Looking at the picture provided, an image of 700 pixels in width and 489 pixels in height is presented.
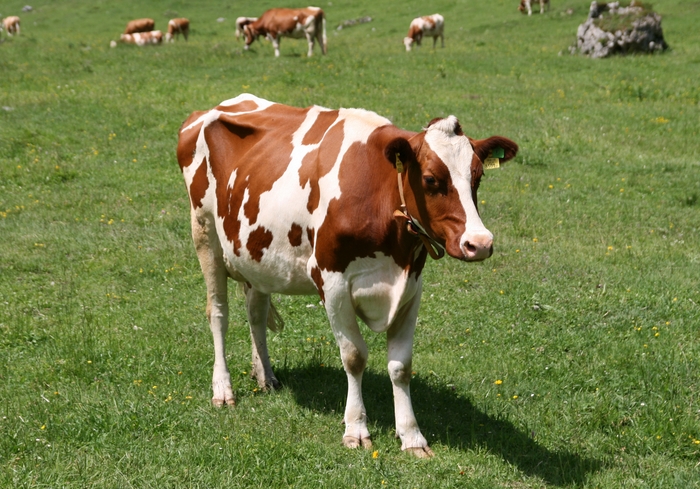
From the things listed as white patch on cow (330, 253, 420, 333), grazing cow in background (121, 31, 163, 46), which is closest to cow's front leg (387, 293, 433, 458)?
white patch on cow (330, 253, 420, 333)

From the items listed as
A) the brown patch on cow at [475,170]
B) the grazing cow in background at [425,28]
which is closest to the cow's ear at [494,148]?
the brown patch on cow at [475,170]

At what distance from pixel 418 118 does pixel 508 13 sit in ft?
84.0

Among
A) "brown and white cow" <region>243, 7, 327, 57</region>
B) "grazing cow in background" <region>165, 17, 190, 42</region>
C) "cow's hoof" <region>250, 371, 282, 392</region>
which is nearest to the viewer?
"cow's hoof" <region>250, 371, 282, 392</region>

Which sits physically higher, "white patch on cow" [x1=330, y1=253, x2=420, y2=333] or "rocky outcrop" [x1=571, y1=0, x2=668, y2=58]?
"white patch on cow" [x1=330, y1=253, x2=420, y2=333]

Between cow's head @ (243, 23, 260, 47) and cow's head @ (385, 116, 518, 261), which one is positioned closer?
cow's head @ (385, 116, 518, 261)

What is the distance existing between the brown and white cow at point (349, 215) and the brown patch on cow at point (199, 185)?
1.1 inches

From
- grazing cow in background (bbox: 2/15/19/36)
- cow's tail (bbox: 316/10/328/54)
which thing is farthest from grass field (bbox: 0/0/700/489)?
grazing cow in background (bbox: 2/15/19/36)

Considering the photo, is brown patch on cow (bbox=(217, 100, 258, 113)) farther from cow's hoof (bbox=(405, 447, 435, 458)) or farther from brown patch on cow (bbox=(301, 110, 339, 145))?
cow's hoof (bbox=(405, 447, 435, 458))

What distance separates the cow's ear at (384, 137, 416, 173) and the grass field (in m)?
2.15

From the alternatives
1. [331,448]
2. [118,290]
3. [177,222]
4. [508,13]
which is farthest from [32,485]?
[508,13]

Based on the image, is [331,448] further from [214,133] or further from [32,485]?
[214,133]

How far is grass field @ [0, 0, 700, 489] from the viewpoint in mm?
5969

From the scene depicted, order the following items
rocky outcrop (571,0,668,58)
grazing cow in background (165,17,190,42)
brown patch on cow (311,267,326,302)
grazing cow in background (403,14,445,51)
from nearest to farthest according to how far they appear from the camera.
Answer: brown patch on cow (311,267,326,302)
rocky outcrop (571,0,668,58)
grazing cow in background (403,14,445,51)
grazing cow in background (165,17,190,42)

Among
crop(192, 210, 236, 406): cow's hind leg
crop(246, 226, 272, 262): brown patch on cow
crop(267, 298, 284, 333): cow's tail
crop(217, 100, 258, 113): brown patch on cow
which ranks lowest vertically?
crop(267, 298, 284, 333): cow's tail
